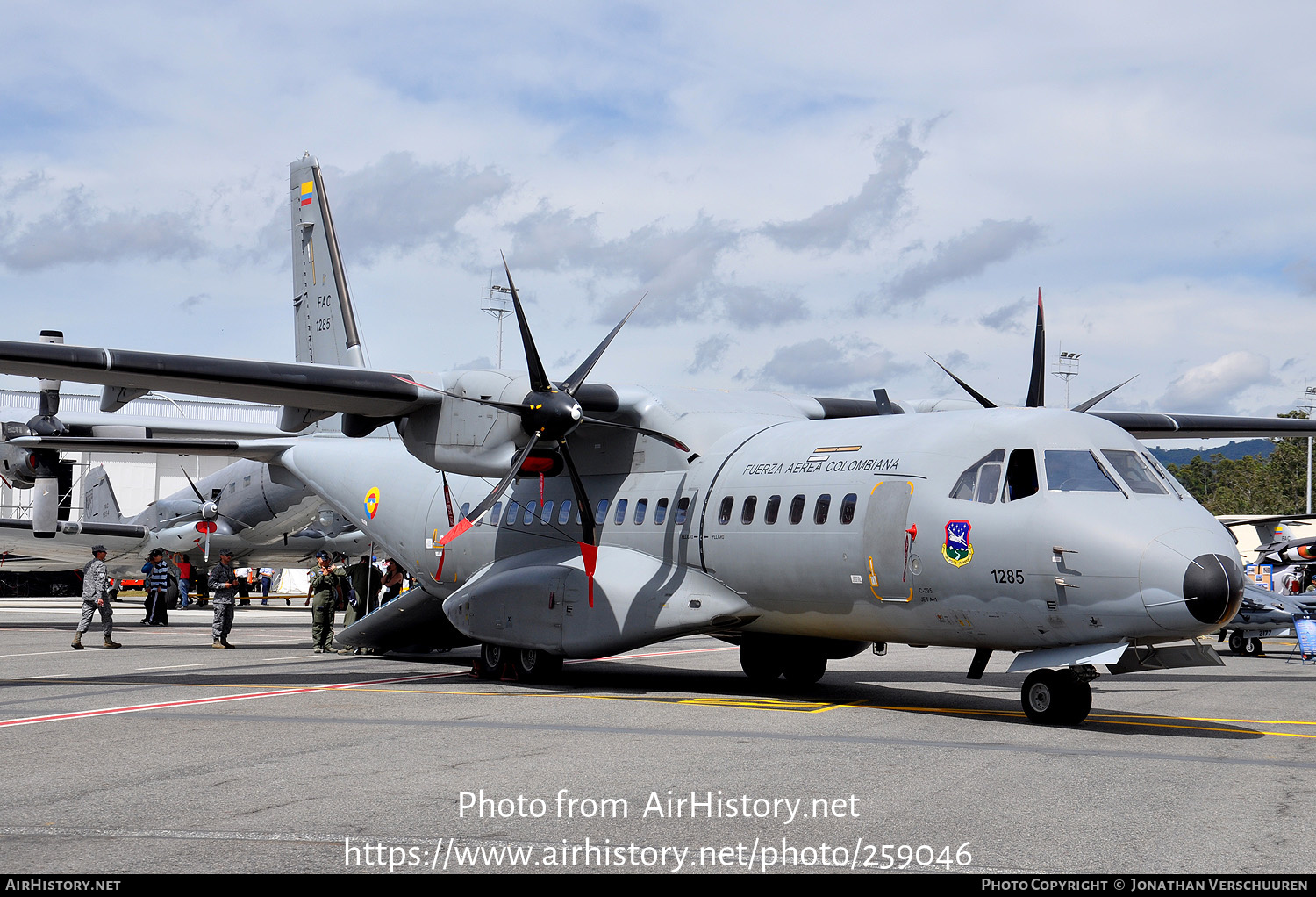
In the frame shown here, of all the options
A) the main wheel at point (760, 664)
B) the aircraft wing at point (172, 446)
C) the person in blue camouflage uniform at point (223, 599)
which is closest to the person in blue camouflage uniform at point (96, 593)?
the person in blue camouflage uniform at point (223, 599)

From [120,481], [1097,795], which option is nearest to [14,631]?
[1097,795]

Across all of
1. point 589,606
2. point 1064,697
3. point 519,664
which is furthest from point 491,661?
point 1064,697

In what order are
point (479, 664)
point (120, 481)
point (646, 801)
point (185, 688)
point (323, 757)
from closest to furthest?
point (646, 801) → point (323, 757) → point (185, 688) → point (479, 664) → point (120, 481)

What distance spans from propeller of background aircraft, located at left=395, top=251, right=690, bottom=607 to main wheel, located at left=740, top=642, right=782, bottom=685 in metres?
2.18

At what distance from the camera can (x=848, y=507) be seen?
500 inches

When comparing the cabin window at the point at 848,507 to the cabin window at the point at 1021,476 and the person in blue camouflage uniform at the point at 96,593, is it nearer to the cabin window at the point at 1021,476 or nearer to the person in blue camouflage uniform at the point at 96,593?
the cabin window at the point at 1021,476

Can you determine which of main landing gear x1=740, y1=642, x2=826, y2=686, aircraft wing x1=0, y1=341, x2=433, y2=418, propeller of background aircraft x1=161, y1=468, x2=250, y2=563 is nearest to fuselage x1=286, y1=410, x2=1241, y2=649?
main landing gear x1=740, y1=642, x2=826, y2=686

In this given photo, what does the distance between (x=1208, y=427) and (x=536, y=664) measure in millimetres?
11191

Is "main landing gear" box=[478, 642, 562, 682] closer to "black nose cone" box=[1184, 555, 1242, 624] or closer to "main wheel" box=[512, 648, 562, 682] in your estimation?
"main wheel" box=[512, 648, 562, 682]

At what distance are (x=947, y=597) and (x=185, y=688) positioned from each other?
903cm

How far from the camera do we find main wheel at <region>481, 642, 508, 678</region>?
16516 millimetres

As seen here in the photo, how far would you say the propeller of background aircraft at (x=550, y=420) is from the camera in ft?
48.3

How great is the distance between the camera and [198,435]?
22500 mm

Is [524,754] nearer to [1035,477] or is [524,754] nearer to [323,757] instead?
[323,757]
